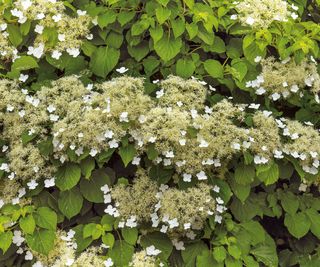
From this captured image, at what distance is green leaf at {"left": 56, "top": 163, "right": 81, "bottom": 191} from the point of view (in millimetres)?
3014

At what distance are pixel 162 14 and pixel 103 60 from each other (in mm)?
444

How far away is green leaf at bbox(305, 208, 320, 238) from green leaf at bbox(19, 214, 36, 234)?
1.56 m

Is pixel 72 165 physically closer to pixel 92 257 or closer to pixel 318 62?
pixel 92 257

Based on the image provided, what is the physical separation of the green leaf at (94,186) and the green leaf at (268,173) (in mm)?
847

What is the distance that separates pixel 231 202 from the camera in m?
3.23

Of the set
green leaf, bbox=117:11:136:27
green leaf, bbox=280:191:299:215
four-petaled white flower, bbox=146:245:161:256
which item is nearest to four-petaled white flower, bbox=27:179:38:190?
four-petaled white flower, bbox=146:245:161:256

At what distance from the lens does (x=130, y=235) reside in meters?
2.99

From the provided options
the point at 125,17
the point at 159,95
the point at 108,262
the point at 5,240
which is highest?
the point at 125,17

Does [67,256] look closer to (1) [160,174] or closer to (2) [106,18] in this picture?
(1) [160,174]

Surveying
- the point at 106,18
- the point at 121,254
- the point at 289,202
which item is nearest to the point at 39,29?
the point at 106,18

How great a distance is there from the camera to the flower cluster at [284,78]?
3215mm

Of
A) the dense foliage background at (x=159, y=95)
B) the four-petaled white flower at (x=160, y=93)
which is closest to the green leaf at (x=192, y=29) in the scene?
the dense foliage background at (x=159, y=95)

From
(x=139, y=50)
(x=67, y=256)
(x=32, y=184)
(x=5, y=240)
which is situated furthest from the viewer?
(x=139, y=50)

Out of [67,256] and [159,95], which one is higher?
[159,95]
